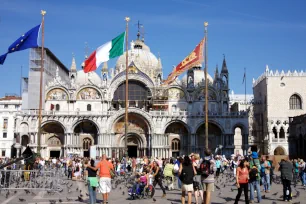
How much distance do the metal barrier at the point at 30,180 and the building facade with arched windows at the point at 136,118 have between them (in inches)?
1246

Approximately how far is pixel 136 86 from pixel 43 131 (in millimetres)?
14091

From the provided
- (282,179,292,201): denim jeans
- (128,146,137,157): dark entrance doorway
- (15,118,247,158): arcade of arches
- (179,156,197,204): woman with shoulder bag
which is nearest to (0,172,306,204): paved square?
(282,179,292,201): denim jeans

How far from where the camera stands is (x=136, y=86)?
2313 inches

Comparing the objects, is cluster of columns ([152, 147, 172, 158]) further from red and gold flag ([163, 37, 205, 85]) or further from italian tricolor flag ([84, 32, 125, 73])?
italian tricolor flag ([84, 32, 125, 73])

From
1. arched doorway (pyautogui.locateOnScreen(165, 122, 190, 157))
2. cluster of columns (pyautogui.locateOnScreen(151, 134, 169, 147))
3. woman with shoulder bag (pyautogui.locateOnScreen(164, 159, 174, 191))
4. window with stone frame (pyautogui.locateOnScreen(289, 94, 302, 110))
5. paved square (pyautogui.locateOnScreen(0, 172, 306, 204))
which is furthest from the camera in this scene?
window with stone frame (pyautogui.locateOnScreen(289, 94, 302, 110))

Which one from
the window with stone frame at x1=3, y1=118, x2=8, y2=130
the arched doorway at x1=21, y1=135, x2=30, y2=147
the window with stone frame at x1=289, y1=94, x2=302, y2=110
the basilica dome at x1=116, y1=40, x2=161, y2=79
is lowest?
the arched doorway at x1=21, y1=135, x2=30, y2=147

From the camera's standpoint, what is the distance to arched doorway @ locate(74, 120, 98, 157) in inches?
2197

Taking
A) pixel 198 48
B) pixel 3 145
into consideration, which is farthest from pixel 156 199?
pixel 3 145

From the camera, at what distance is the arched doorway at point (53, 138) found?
55.6 m

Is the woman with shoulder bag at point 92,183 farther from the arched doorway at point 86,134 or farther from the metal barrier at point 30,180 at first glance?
the arched doorway at point 86,134

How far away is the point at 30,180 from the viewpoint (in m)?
22.0

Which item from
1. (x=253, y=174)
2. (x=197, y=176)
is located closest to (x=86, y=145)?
(x=197, y=176)

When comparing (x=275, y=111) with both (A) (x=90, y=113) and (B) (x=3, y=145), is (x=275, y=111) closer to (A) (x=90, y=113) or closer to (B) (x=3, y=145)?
(A) (x=90, y=113)

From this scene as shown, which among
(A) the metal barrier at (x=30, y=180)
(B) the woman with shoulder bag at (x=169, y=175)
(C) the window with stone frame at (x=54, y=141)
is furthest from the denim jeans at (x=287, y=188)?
(C) the window with stone frame at (x=54, y=141)
